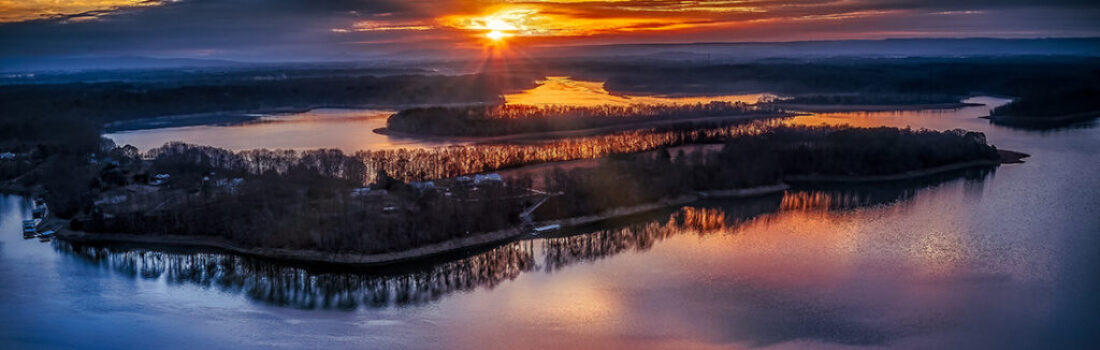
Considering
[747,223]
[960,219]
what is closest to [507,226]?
[747,223]

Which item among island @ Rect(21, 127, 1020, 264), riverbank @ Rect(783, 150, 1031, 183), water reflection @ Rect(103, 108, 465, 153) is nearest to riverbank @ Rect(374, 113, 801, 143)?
water reflection @ Rect(103, 108, 465, 153)

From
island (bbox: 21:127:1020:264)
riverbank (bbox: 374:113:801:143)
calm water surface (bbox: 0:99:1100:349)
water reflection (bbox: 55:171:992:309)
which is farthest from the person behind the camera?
riverbank (bbox: 374:113:801:143)

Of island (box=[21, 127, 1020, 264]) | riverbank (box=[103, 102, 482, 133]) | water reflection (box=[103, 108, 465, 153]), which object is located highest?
riverbank (box=[103, 102, 482, 133])

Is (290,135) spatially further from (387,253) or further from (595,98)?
(595,98)

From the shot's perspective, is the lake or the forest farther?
the lake

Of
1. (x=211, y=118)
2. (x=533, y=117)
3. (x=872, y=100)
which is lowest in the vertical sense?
(x=533, y=117)

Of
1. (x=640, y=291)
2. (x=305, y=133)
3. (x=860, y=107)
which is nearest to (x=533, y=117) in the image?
(x=305, y=133)

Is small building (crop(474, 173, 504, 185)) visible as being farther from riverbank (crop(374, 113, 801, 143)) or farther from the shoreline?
riverbank (crop(374, 113, 801, 143))
